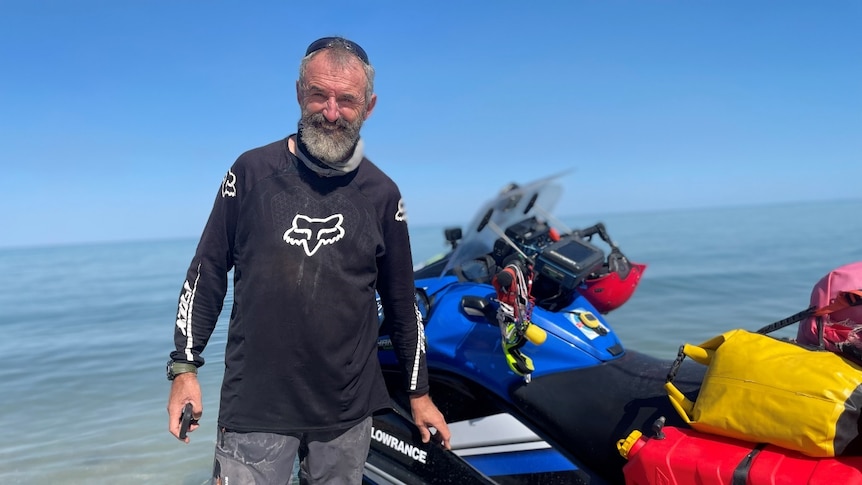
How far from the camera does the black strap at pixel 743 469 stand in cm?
158

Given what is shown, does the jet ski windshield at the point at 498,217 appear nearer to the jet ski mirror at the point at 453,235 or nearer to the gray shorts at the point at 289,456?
the jet ski mirror at the point at 453,235

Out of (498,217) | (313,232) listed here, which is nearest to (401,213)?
(313,232)

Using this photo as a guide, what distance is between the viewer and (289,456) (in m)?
1.91

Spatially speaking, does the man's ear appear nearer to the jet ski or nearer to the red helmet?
the jet ski

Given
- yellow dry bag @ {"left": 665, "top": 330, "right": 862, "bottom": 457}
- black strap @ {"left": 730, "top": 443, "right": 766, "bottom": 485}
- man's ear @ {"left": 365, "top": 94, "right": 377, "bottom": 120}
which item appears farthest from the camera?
man's ear @ {"left": 365, "top": 94, "right": 377, "bottom": 120}

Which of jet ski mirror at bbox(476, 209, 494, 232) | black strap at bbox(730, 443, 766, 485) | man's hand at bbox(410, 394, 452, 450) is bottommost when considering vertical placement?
man's hand at bbox(410, 394, 452, 450)

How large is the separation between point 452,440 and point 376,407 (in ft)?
1.83

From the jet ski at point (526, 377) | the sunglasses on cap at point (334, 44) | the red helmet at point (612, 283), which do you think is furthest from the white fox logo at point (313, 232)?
the red helmet at point (612, 283)

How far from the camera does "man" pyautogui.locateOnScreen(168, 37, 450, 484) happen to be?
6.07 feet

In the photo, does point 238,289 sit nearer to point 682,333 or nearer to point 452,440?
point 452,440

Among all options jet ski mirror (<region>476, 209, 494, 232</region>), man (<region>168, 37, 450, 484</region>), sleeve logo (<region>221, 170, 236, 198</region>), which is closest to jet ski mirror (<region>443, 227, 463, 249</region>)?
jet ski mirror (<region>476, 209, 494, 232</region>)

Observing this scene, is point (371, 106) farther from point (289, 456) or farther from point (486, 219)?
point (289, 456)

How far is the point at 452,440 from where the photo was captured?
8.12 ft

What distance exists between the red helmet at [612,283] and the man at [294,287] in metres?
1.37
